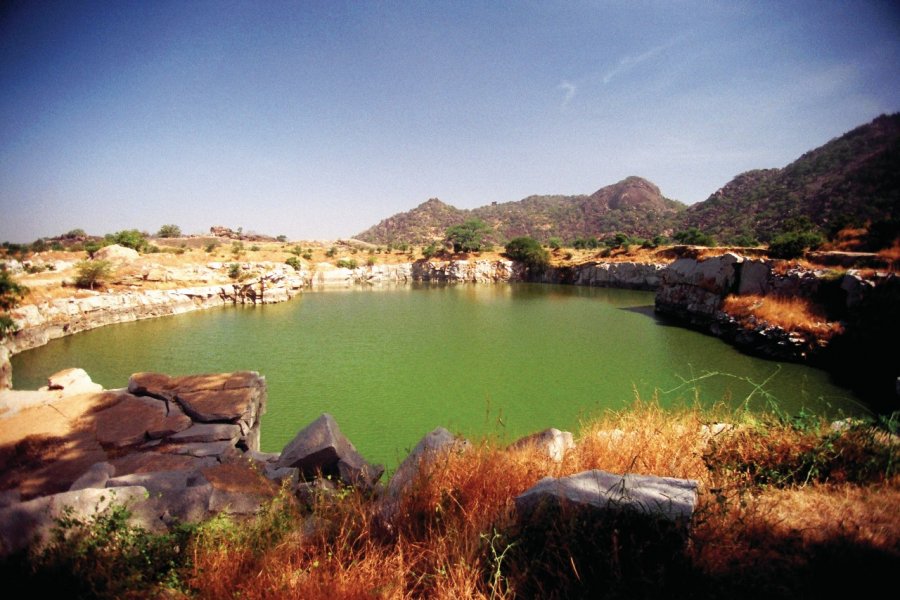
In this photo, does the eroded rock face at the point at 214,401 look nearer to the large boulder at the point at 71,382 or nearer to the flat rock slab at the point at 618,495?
the large boulder at the point at 71,382

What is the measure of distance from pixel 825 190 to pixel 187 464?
182 ft

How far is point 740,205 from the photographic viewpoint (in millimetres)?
49969

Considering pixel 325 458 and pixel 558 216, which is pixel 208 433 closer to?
pixel 325 458

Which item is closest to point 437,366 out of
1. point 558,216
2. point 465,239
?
point 465,239

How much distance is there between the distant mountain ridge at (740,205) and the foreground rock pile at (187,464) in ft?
64.7

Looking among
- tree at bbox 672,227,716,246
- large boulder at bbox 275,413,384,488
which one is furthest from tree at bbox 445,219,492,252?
large boulder at bbox 275,413,384,488

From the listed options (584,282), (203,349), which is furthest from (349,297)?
(584,282)

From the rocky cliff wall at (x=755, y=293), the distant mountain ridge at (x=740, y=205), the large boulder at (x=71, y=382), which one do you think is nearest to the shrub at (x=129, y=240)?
the large boulder at (x=71, y=382)

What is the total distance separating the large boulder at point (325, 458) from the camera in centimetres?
404

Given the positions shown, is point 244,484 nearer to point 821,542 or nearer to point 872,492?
point 821,542

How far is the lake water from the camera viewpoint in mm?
7273

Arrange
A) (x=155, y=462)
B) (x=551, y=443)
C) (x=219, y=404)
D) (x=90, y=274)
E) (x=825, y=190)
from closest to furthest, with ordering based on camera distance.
→ (x=551, y=443)
(x=155, y=462)
(x=219, y=404)
(x=90, y=274)
(x=825, y=190)

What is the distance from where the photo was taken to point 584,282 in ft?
118

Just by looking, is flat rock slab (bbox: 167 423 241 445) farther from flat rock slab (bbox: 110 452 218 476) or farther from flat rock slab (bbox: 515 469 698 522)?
flat rock slab (bbox: 515 469 698 522)
